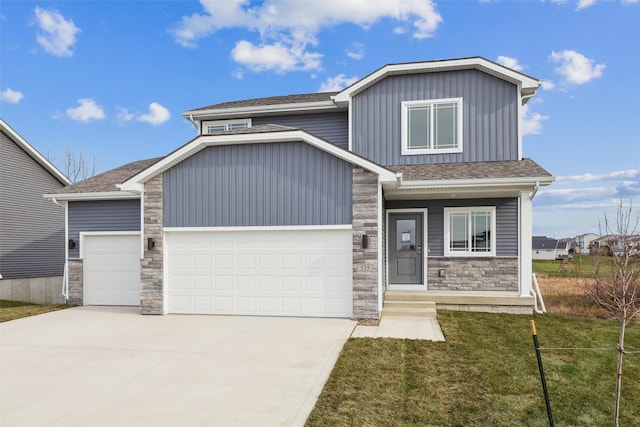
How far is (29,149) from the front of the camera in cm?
1581

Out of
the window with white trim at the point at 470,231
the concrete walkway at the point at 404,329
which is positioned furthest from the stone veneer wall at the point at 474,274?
the concrete walkway at the point at 404,329

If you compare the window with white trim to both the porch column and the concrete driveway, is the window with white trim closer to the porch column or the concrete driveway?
the porch column

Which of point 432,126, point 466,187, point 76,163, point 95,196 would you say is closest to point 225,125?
point 95,196

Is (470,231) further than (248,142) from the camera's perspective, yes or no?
Yes

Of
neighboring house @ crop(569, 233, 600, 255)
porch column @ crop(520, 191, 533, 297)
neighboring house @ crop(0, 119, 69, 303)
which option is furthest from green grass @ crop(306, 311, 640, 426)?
neighboring house @ crop(0, 119, 69, 303)

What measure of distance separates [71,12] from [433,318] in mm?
15465

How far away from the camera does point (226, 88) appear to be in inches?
822

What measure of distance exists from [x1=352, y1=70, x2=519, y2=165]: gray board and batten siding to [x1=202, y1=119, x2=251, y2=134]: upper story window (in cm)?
396

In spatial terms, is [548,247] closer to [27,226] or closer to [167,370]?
[27,226]

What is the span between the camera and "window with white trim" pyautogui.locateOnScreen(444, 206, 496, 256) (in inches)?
416

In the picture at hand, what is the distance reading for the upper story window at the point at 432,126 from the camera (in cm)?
1110

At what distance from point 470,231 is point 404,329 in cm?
407

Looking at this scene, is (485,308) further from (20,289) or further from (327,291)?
(20,289)

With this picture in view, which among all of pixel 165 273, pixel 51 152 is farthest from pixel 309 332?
pixel 51 152
